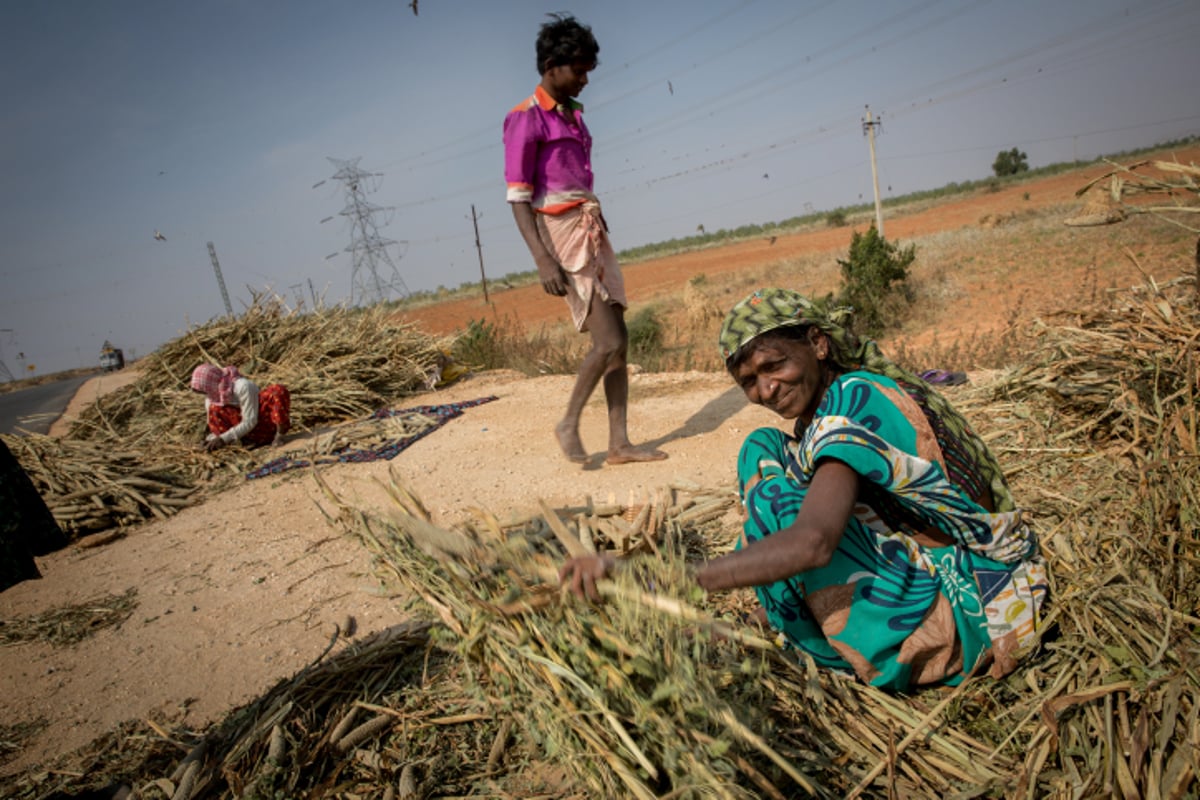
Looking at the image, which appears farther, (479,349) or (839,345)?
(479,349)

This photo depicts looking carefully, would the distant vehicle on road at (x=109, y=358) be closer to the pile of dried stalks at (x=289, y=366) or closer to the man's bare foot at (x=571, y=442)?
the pile of dried stalks at (x=289, y=366)

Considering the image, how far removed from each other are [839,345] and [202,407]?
646 centimetres

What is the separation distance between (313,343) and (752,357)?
6.61 metres

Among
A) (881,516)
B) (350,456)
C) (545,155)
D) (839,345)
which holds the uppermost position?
(545,155)

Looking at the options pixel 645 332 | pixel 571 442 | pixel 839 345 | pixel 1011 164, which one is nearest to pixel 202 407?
pixel 571 442

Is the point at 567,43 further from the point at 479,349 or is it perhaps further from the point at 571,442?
the point at 479,349

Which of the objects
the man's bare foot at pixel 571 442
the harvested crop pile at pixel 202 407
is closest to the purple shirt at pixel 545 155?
the man's bare foot at pixel 571 442

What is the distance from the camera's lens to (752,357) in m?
1.72

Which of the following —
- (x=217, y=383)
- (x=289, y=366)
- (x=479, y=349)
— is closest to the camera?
(x=217, y=383)

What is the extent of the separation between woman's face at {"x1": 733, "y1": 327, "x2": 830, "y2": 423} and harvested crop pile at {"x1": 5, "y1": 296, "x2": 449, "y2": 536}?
13.7ft

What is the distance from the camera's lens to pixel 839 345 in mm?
1750

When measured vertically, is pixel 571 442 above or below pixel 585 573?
below

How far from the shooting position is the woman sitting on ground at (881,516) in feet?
4.99

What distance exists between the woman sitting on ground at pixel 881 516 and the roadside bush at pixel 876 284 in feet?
38.1
